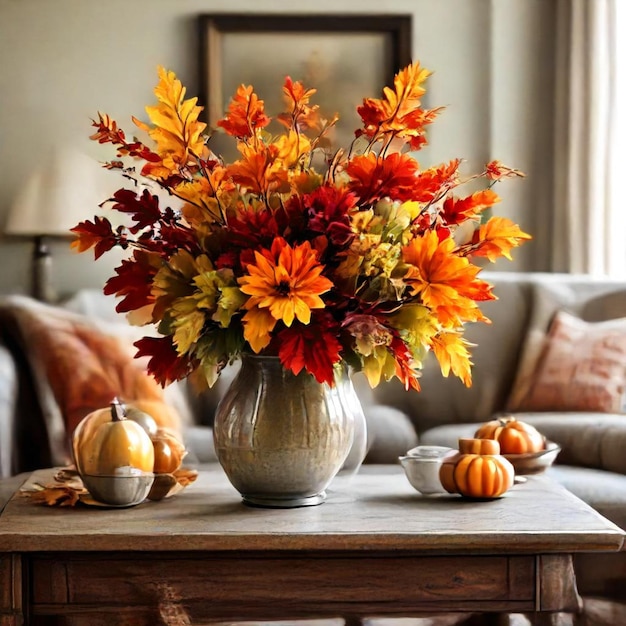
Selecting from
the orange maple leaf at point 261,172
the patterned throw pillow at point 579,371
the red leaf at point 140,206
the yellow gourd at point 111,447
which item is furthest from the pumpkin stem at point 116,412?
the patterned throw pillow at point 579,371

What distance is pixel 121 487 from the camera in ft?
5.08

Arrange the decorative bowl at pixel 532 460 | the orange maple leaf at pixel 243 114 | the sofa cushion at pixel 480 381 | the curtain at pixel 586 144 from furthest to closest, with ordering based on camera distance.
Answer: the curtain at pixel 586 144, the sofa cushion at pixel 480 381, the decorative bowl at pixel 532 460, the orange maple leaf at pixel 243 114

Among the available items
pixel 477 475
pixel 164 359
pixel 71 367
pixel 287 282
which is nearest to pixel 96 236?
pixel 164 359

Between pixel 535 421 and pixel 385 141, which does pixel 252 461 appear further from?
pixel 535 421

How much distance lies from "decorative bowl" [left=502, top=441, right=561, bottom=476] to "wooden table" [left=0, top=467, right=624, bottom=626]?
1.23ft

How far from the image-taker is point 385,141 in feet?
4.83

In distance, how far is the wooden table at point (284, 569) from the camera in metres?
1.39

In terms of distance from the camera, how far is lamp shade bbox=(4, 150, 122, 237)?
377 centimetres

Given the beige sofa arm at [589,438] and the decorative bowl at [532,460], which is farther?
the beige sofa arm at [589,438]

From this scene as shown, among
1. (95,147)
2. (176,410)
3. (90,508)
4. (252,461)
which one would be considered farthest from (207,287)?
(95,147)

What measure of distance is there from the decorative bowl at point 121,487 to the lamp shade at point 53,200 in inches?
91.2

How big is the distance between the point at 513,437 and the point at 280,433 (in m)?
0.57

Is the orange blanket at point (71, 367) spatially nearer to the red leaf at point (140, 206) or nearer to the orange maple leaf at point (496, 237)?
the red leaf at point (140, 206)

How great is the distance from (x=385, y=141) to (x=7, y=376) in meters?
1.70
